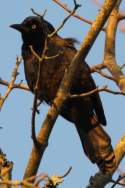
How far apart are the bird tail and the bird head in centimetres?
126

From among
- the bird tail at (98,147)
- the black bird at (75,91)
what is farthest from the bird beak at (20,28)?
the bird tail at (98,147)

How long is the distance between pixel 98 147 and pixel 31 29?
192 centimetres

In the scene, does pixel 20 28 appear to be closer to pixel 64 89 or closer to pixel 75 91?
pixel 75 91

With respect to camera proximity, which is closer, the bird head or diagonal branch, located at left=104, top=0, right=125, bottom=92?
diagonal branch, located at left=104, top=0, right=125, bottom=92

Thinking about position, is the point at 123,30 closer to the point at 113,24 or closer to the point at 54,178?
the point at 113,24

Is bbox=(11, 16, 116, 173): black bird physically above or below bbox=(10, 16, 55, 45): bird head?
below

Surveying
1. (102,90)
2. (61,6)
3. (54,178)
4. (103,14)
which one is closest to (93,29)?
(103,14)

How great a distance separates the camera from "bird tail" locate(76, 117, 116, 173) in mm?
5880

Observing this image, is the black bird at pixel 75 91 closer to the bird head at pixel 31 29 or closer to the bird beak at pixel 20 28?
the bird head at pixel 31 29

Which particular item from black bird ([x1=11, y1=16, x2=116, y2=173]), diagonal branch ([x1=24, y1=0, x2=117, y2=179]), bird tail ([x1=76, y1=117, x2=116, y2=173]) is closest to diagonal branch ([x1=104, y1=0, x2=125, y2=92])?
black bird ([x1=11, y1=16, x2=116, y2=173])

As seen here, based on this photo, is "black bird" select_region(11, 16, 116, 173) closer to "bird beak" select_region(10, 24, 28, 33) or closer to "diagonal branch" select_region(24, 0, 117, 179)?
"bird beak" select_region(10, 24, 28, 33)

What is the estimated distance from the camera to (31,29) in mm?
7535

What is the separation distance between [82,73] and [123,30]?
0.79 meters

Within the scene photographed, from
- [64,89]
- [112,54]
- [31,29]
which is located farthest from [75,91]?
[64,89]
